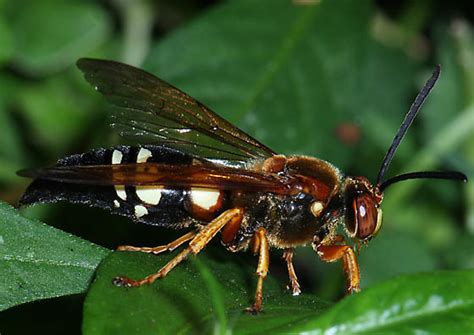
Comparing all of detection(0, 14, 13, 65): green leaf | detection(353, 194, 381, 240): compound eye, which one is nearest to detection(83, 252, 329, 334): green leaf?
detection(353, 194, 381, 240): compound eye

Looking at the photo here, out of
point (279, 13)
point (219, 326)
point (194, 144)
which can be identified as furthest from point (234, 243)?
point (279, 13)

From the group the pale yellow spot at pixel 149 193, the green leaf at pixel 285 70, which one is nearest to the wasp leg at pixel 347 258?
the pale yellow spot at pixel 149 193

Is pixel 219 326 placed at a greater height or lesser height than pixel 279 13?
lesser

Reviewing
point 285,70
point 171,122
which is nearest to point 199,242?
point 171,122

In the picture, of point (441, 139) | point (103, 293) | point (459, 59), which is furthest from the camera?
point (459, 59)

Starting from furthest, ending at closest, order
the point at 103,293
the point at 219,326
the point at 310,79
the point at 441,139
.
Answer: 1. the point at 441,139
2. the point at 310,79
3. the point at 103,293
4. the point at 219,326

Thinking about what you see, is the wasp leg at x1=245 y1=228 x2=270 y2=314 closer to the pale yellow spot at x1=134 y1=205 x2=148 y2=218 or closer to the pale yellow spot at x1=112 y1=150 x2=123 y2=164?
the pale yellow spot at x1=134 y1=205 x2=148 y2=218

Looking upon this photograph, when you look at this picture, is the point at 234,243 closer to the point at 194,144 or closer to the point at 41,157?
the point at 194,144

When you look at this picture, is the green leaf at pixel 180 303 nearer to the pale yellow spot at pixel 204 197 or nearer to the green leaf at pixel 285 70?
the pale yellow spot at pixel 204 197
